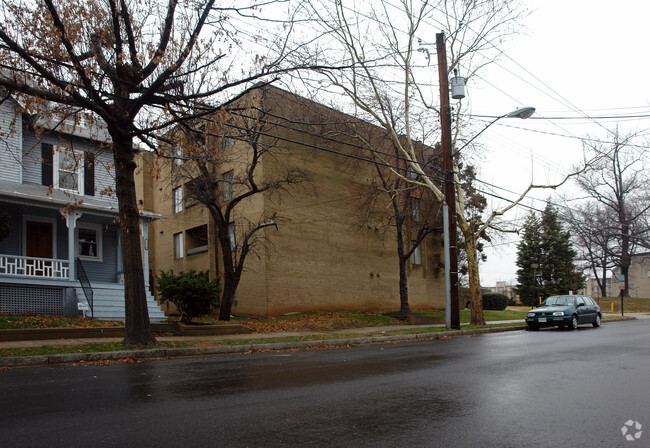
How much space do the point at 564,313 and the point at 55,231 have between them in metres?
21.1

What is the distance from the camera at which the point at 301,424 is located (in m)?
5.15

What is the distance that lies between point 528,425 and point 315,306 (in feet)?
72.8

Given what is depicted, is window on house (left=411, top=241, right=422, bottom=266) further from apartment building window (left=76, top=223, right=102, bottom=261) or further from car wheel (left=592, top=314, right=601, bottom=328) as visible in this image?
apartment building window (left=76, top=223, right=102, bottom=261)

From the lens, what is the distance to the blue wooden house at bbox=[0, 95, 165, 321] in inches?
734

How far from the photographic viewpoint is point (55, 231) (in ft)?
70.2

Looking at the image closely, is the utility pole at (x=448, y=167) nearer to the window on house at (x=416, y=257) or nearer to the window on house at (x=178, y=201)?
the window on house at (x=416, y=257)

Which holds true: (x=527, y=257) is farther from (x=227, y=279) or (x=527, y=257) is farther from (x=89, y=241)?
(x=89, y=241)

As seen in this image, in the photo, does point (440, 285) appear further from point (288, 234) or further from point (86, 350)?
point (86, 350)

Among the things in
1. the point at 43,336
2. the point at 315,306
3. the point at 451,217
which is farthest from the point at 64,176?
the point at 451,217

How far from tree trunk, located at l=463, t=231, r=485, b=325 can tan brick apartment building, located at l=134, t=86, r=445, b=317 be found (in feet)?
20.4

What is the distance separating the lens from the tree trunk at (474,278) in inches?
862

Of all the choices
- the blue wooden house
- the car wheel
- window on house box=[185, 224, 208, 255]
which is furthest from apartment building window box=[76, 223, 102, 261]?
the car wheel

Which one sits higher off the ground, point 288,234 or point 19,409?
point 288,234

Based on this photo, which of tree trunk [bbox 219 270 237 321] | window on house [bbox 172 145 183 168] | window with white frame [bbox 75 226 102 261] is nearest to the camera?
window on house [bbox 172 145 183 168]
